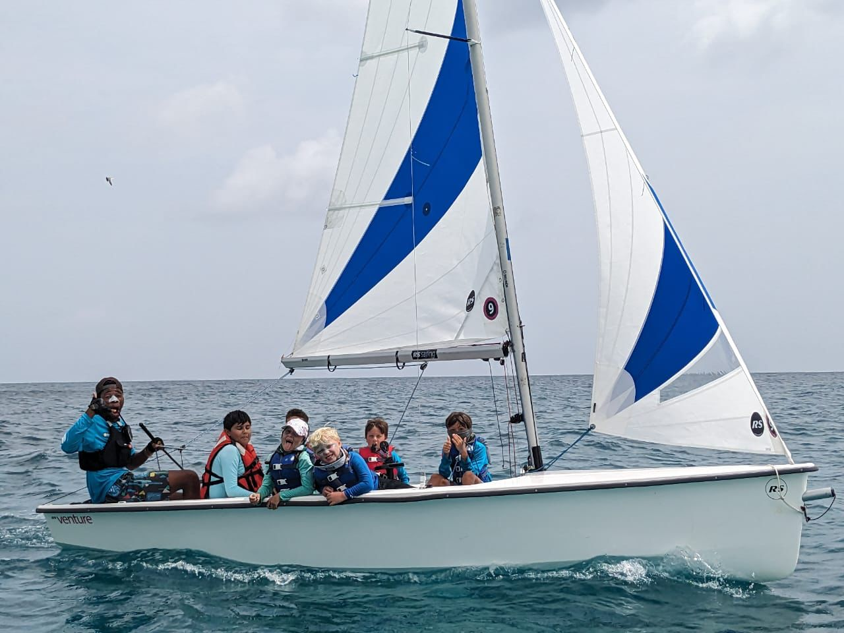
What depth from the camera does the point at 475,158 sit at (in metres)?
8.09

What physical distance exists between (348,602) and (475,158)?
4.24 metres

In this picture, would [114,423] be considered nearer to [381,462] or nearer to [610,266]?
[381,462]

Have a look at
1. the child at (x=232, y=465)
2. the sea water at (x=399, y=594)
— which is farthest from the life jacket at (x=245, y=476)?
the sea water at (x=399, y=594)

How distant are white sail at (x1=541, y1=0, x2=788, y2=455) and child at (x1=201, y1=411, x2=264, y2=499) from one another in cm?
310

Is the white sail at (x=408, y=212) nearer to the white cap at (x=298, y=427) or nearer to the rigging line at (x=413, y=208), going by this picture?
the rigging line at (x=413, y=208)

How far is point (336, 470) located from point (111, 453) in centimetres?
230

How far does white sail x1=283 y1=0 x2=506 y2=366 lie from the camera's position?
26.4 ft

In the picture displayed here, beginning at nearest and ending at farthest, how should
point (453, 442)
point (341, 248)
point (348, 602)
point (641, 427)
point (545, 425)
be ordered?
point (348, 602) → point (641, 427) → point (453, 442) → point (341, 248) → point (545, 425)

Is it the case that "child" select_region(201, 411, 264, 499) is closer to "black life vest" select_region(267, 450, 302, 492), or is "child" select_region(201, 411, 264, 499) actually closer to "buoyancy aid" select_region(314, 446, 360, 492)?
"black life vest" select_region(267, 450, 302, 492)

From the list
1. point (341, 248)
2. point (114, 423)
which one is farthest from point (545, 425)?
point (114, 423)

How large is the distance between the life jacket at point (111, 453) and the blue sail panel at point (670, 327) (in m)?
4.64

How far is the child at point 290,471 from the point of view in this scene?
700 cm

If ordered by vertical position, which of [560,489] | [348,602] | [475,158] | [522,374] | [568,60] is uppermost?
[568,60]

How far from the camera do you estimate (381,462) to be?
7.93 m
